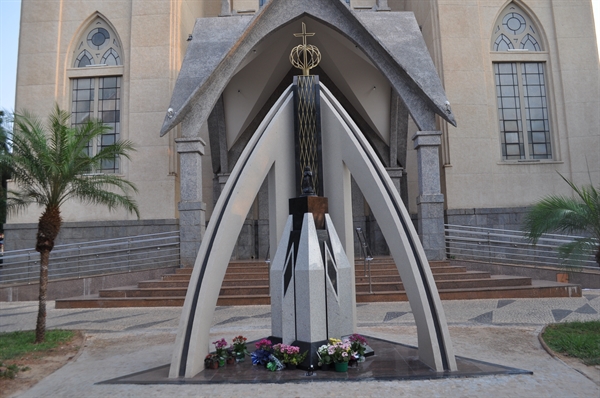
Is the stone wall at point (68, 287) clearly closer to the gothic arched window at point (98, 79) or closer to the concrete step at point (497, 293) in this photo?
the gothic arched window at point (98, 79)

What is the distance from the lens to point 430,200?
1412 centimetres

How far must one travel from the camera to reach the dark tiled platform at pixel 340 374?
5.29m

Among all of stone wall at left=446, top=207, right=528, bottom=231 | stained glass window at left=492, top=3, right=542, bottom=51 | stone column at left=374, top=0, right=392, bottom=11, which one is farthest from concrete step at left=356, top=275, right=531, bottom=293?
stained glass window at left=492, top=3, right=542, bottom=51

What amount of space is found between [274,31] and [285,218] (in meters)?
9.25

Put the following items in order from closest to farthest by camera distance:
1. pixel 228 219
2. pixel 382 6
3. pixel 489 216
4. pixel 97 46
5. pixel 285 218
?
pixel 228 219, pixel 285 218, pixel 489 216, pixel 382 6, pixel 97 46

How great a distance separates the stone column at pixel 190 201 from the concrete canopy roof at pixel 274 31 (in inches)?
Answer: 32.2

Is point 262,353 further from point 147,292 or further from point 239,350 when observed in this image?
point 147,292

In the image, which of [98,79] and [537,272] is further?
[98,79]

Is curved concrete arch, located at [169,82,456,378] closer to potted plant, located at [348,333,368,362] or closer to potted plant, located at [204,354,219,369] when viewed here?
potted plant, located at [204,354,219,369]

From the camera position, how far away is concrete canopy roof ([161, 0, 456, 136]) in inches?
539

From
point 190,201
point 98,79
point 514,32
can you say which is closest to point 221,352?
point 190,201

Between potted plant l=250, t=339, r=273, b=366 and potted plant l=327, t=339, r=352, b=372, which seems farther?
potted plant l=250, t=339, r=273, b=366

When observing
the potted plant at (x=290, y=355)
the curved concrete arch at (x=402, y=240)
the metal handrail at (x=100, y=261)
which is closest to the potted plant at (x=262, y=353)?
the potted plant at (x=290, y=355)

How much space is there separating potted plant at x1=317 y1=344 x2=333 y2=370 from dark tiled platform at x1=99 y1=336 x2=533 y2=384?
84 millimetres
